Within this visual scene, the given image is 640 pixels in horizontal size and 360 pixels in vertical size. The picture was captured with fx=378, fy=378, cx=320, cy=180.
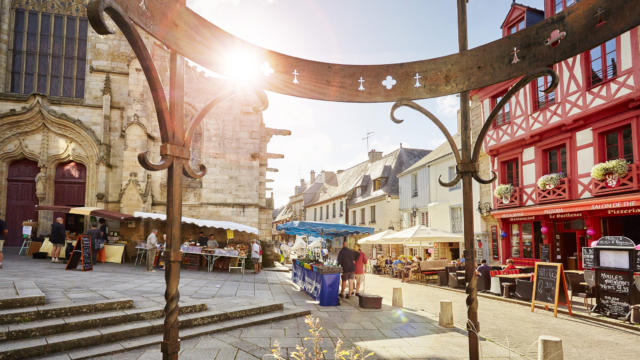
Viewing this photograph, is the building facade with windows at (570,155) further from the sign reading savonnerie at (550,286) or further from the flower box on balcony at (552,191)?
the sign reading savonnerie at (550,286)

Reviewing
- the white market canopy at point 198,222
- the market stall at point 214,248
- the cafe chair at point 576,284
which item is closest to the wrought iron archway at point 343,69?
the cafe chair at point 576,284

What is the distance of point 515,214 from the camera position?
1569 cm

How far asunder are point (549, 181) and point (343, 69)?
1433 cm

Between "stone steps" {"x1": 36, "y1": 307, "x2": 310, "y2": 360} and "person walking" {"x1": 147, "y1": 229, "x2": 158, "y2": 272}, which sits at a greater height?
"person walking" {"x1": 147, "y1": 229, "x2": 158, "y2": 272}

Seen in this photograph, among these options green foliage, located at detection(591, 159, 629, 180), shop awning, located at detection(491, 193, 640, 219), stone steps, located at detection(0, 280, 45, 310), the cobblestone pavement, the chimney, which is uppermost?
the chimney

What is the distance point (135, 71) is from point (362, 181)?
23391mm

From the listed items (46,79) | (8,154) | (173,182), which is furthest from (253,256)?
(173,182)

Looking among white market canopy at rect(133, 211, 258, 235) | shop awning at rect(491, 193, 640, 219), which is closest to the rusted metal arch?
shop awning at rect(491, 193, 640, 219)

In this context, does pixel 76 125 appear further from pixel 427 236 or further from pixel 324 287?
pixel 427 236

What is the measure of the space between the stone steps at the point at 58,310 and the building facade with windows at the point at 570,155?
43.3 ft

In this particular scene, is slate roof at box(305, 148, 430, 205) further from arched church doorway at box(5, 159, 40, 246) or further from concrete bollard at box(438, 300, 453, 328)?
concrete bollard at box(438, 300, 453, 328)

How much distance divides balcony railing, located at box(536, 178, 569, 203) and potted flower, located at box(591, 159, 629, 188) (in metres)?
1.46

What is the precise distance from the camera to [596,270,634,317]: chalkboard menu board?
790 cm

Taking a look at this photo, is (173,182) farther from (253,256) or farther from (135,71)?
(135,71)
